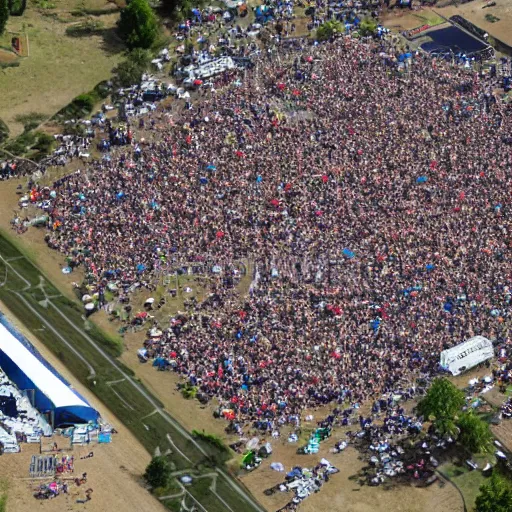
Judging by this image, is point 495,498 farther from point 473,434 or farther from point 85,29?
point 85,29

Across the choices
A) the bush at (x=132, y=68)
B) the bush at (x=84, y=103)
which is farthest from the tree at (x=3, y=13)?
the bush at (x=84, y=103)

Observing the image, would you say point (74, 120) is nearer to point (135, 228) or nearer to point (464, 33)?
point (135, 228)

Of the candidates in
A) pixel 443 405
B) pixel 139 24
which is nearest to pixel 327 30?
pixel 139 24

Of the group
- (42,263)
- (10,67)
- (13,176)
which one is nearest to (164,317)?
(42,263)

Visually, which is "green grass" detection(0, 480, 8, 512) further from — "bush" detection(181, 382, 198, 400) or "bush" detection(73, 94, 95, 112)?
"bush" detection(73, 94, 95, 112)

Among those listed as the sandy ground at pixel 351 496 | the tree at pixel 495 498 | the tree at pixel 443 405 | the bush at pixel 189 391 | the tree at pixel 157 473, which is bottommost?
the sandy ground at pixel 351 496

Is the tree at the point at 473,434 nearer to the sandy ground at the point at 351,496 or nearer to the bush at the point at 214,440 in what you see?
the sandy ground at the point at 351,496
